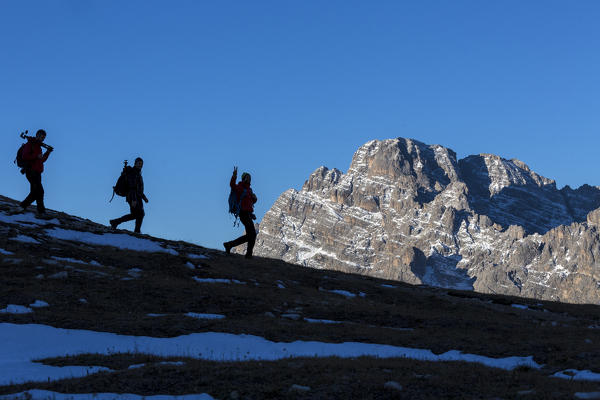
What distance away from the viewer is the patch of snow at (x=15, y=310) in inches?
709

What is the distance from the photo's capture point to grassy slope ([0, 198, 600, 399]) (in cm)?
1138

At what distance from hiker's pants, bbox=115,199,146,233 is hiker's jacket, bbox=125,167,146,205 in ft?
1.23

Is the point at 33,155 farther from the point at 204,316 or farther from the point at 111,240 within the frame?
the point at 204,316

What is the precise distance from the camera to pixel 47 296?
19938mm

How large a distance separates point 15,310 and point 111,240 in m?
12.7

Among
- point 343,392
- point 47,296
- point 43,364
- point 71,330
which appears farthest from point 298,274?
point 343,392

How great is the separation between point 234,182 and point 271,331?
12071 mm

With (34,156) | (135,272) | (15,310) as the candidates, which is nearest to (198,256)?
(135,272)

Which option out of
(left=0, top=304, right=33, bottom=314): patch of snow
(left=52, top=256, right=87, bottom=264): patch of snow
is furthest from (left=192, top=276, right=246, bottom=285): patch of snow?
(left=0, top=304, right=33, bottom=314): patch of snow

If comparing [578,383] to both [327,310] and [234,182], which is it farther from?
[234,182]

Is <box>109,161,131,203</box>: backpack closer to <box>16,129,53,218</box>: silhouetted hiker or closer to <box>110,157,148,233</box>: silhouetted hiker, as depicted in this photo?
<box>110,157,148,233</box>: silhouetted hiker

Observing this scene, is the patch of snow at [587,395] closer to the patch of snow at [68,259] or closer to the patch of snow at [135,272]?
the patch of snow at [135,272]

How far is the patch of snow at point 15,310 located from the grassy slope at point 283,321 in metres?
0.29

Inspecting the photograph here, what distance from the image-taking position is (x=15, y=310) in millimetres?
18188
